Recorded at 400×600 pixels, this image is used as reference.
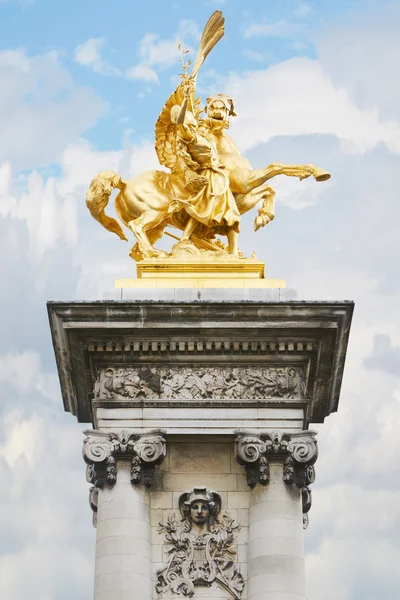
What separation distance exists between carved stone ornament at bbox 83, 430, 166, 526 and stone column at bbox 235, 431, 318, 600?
162 cm

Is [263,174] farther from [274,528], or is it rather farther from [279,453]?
[274,528]

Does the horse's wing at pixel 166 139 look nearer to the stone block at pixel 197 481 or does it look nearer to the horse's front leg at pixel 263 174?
the horse's front leg at pixel 263 174

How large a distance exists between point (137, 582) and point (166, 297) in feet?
19.2

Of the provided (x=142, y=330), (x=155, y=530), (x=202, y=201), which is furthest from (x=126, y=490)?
(x=202, y=201)

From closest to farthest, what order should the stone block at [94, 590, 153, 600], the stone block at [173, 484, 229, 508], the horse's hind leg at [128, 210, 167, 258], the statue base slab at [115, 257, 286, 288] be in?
the stone block at [94, 590, 153, 600] < the stone block at [173, 484, 229, 508] < the statue base slab at [115, 257, 286, 288] < the horse's hind leg at [128, 210, 167, 258]

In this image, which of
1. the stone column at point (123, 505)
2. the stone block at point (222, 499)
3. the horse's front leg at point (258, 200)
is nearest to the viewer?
the stone column at point (123, 505)

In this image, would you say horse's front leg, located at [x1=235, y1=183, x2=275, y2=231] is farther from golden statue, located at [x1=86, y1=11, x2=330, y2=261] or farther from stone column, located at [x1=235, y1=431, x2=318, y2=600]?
stone column, located at [x1=235, y1=431, x2=318, y2=600]

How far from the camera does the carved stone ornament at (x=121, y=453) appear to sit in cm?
2902

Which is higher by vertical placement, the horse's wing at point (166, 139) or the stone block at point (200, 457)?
the horse's wing at point (166, 139)

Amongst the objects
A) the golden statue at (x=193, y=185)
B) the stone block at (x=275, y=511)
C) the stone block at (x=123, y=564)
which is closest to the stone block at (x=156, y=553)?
the stone block at (x=123, y=564)

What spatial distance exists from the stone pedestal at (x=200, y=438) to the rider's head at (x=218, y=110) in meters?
4.98

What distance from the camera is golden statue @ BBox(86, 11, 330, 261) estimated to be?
32438 mm

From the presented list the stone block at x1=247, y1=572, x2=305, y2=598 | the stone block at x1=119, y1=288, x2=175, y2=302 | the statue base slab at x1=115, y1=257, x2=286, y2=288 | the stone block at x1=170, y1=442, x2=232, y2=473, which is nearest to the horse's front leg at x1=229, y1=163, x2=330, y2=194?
the statue base slab at x1=115, y1=257, x2=286, y2=288

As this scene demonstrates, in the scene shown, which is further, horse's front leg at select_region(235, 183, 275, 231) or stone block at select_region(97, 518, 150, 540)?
horse's front leg at select_region(235, 183, 275, 231)
